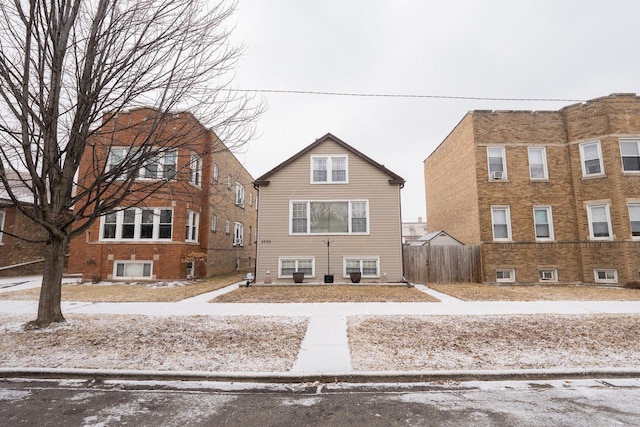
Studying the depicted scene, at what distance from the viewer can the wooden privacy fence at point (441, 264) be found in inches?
658

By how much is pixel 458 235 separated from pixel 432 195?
531cm

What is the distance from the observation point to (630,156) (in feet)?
51.9

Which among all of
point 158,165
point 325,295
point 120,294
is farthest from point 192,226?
point 325,295

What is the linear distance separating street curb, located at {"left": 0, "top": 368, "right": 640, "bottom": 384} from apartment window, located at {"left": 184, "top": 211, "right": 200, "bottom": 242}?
42.5ft

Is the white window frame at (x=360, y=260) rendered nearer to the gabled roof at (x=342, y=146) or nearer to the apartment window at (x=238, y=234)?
the gabled roof at (x=342, y=146)

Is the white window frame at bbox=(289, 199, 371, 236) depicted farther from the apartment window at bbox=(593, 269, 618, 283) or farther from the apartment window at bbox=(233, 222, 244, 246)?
the apartment window at bbox=(593, 269, 618, 283)

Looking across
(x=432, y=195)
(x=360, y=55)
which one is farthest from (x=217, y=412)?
(x=432, y=195)

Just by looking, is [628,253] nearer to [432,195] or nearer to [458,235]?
[458,235]

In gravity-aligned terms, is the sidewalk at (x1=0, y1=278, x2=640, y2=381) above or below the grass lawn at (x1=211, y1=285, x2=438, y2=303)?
below

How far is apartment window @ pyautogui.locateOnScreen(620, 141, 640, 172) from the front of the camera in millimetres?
15797

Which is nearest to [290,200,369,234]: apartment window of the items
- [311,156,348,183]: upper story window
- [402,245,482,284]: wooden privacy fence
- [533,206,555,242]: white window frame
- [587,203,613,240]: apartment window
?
[311,156,348,183]: upper story window

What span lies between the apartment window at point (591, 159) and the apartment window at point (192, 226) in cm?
2004

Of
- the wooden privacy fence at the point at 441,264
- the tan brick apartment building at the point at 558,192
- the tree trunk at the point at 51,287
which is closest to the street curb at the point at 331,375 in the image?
the tree trunk at the point at 51,287

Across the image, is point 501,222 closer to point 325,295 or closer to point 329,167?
point 329,167
